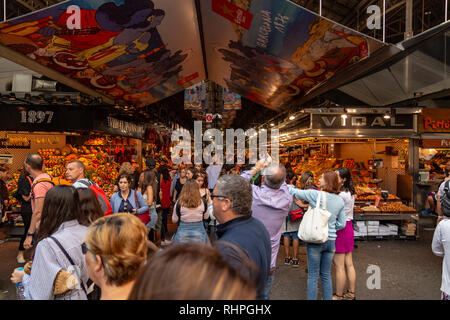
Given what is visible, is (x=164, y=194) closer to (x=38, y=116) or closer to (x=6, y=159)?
(x=38, y=116)

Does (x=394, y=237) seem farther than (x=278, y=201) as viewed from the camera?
Yes

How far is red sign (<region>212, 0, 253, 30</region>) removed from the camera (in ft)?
18.6

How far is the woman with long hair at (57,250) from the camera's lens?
1893mm

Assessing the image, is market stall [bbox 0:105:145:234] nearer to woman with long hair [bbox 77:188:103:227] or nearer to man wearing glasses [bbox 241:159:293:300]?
woman with long hair [bbox 77:188:103:227]

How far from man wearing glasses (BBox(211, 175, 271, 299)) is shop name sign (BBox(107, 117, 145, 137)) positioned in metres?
8.73

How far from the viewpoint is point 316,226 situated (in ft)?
10.8

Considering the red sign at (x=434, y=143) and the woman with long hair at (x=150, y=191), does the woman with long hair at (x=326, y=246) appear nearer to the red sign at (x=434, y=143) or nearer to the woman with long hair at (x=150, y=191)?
the woman with long hair at (x=150, y=191)

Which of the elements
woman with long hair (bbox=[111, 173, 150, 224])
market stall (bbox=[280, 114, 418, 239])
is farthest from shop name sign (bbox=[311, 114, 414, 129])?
woman with long hair (bbox=[111, 173, 150, 224])

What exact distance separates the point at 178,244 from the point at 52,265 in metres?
1.52

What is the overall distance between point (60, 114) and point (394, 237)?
32.2 ft

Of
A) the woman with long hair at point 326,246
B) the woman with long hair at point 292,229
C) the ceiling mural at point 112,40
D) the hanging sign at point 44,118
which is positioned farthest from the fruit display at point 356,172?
the hanging sign at point 44,118

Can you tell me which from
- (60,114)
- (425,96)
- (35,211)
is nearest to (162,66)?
(60,114)
